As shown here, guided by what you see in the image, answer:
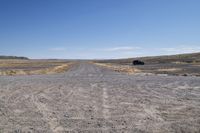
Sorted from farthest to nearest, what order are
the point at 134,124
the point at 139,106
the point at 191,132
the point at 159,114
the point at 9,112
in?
the point at 139,106 → the point at 9,112 → the point at 159,114 → the point at 134,124 → the point at 191,132

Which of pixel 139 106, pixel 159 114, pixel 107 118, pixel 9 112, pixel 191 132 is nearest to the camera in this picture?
pixel 191 132

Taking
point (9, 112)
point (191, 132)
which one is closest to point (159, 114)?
point (191, 132)

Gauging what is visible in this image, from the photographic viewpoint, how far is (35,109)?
1101 centimetres

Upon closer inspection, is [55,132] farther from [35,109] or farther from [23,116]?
Result: [35,109]

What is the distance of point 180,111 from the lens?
10.4 m

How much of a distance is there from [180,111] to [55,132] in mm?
5128

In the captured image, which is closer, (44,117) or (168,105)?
(44,117)

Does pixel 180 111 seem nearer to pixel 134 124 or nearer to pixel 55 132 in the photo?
pixel 134 124

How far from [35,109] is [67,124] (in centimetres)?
301

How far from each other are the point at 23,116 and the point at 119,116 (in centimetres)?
331

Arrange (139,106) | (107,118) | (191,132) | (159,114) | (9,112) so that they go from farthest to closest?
(139,106)
(9,112)
(159,114)
(107,118)
(191,132)

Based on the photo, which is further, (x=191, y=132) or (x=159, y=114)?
(x=159, y=114)

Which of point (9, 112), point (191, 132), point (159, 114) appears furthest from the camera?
point (9, 112)

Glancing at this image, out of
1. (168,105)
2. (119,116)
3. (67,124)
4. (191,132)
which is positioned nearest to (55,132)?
(67,124)
